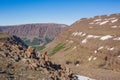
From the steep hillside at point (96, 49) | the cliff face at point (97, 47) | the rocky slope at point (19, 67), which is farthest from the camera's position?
the cliff face at point (97, 47)

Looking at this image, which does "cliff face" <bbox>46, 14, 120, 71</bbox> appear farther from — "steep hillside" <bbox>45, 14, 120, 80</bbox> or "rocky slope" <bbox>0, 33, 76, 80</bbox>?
"rocky slope" <bbox>0, 33, 76, 80</bbox>

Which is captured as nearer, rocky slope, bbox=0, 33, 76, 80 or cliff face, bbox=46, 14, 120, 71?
rocky slope, bbox=0, 33, 76, 80

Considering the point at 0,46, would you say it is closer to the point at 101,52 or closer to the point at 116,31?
the point at 101,52

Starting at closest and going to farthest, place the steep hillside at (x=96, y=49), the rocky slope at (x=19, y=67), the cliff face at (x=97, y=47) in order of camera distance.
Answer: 1. the rocky slope at (x=19, y=67)
2. the steep hillside at (x=96, y=49)
3. the cliff face at (x=97, y=47)

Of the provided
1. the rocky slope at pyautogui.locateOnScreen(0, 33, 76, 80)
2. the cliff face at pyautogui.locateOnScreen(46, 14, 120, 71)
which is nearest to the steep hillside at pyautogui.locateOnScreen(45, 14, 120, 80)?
the cliff face at pyautogui.locateOnScreen(46, 14, 120, 71)

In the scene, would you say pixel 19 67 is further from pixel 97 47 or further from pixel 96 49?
pixel 97 47

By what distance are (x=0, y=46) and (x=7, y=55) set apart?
402 centimetres

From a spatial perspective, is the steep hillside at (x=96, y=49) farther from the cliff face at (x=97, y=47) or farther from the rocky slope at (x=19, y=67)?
the rocky slope at (x=19, y=67)

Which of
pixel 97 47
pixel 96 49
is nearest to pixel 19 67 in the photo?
pixel 96 49

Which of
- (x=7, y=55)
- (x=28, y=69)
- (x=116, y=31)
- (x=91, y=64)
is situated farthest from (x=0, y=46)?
(x=116, y=31)

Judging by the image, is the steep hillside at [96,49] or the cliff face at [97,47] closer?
the steep hillside at [96,49]

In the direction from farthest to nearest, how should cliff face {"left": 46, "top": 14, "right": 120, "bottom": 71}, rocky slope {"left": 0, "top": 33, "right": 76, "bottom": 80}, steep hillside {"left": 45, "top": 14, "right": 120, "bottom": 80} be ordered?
cliff face {"left": 46, "top": 14, "right": 120, "bottom": 71}
steep hillside {"left": 45, "top": 14, "right": 120, "bottom": 80}
rocky slope {"left": 0, "top": 33, "right": 76, "bottom": 80}

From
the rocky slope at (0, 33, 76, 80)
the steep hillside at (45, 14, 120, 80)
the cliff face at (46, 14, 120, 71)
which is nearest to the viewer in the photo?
the rocky slope at (0, 33, 76, 80)

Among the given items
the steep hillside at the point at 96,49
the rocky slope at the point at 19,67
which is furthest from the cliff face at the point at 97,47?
the rocky slope at the point at 19,67
